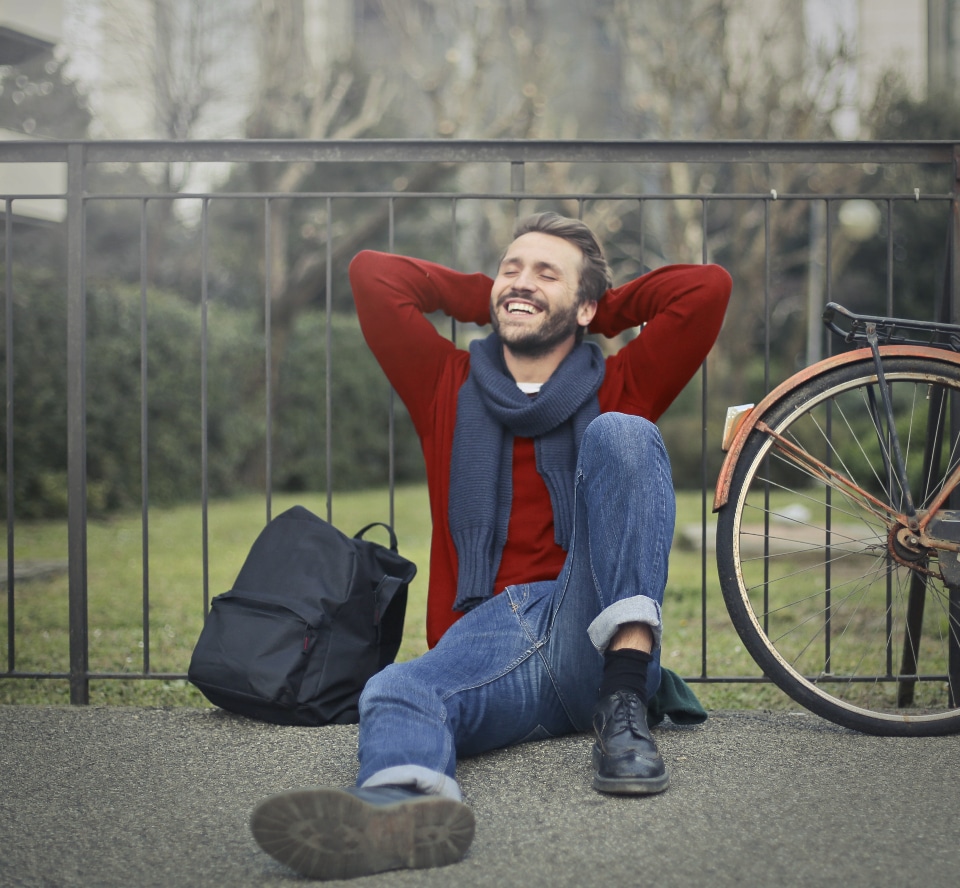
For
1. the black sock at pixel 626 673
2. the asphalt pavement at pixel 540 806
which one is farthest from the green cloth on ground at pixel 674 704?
the black sock at pixel 626 673

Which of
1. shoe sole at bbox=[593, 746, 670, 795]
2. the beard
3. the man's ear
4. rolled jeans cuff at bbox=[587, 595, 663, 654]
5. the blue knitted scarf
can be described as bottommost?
shoe sole at bbox=[593, 746, 670, 795]

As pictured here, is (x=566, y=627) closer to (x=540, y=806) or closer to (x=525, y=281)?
(x=540, y=806)

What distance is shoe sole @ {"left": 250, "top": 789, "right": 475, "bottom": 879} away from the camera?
5.14 ft

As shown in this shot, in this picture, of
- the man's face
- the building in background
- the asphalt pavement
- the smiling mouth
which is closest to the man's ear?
the man's face

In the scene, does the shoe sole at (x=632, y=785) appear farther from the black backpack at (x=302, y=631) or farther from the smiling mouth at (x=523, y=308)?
the smiling mouth at (x=523, y=308)

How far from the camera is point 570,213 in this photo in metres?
13.0

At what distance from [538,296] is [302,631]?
37.2 inches

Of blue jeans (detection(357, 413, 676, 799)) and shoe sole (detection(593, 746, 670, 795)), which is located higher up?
blue jeans (detection(357, 413, 676, 799))

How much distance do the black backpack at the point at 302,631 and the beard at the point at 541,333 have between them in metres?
0.53

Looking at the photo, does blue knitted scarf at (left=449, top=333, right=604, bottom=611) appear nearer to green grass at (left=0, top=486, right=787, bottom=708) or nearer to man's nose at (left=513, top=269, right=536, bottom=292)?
man's nose at (left=513, top=269, right=536, bottom=292)

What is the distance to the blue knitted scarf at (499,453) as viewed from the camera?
233 cm

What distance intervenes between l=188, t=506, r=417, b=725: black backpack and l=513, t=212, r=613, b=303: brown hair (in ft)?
2.53

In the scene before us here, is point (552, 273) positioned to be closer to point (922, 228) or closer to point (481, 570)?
point (481, 570)

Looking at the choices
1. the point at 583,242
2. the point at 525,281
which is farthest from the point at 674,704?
the point at 583,242
